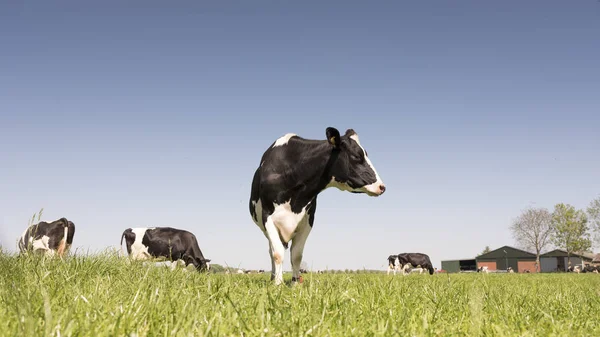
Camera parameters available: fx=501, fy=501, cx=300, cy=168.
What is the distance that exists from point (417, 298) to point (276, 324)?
224 centimetres

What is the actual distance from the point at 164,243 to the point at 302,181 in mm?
14322

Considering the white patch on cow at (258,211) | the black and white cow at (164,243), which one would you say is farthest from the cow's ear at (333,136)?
the black and white cow at (164,243)

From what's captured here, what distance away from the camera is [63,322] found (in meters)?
2.65

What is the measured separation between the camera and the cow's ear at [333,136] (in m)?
7.58

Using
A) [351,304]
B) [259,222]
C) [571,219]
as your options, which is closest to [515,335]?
[351,304]

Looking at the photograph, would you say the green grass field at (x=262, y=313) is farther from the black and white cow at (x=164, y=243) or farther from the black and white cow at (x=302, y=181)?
the black and white cow at (x=164, y=243)

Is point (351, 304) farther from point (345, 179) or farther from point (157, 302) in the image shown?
point (345, 179)

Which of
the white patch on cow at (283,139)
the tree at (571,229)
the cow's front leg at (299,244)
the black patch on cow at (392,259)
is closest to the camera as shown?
the cow's front leg at (299,244)

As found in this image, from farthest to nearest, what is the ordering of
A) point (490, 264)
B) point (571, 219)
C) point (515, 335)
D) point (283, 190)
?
point (490, 264), point (571, 219), point (283, 190), point (515, 335)

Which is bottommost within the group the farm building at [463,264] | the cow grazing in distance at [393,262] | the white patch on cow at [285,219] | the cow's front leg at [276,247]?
the cow's front leg at [276,247]

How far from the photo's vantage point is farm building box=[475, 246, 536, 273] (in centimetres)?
9675

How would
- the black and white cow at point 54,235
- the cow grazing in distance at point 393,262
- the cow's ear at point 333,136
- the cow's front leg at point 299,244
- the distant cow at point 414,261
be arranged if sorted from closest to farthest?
the cow's ear at point 333,136
the cow's front leg at point 299,244
the black and white cow at point 54,235
the cow grazing in distance at point 393,262
the distant cow at point 414,261

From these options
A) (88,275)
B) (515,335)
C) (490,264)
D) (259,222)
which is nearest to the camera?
(515,335)

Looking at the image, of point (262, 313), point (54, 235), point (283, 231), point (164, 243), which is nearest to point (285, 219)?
point (283, 231)
